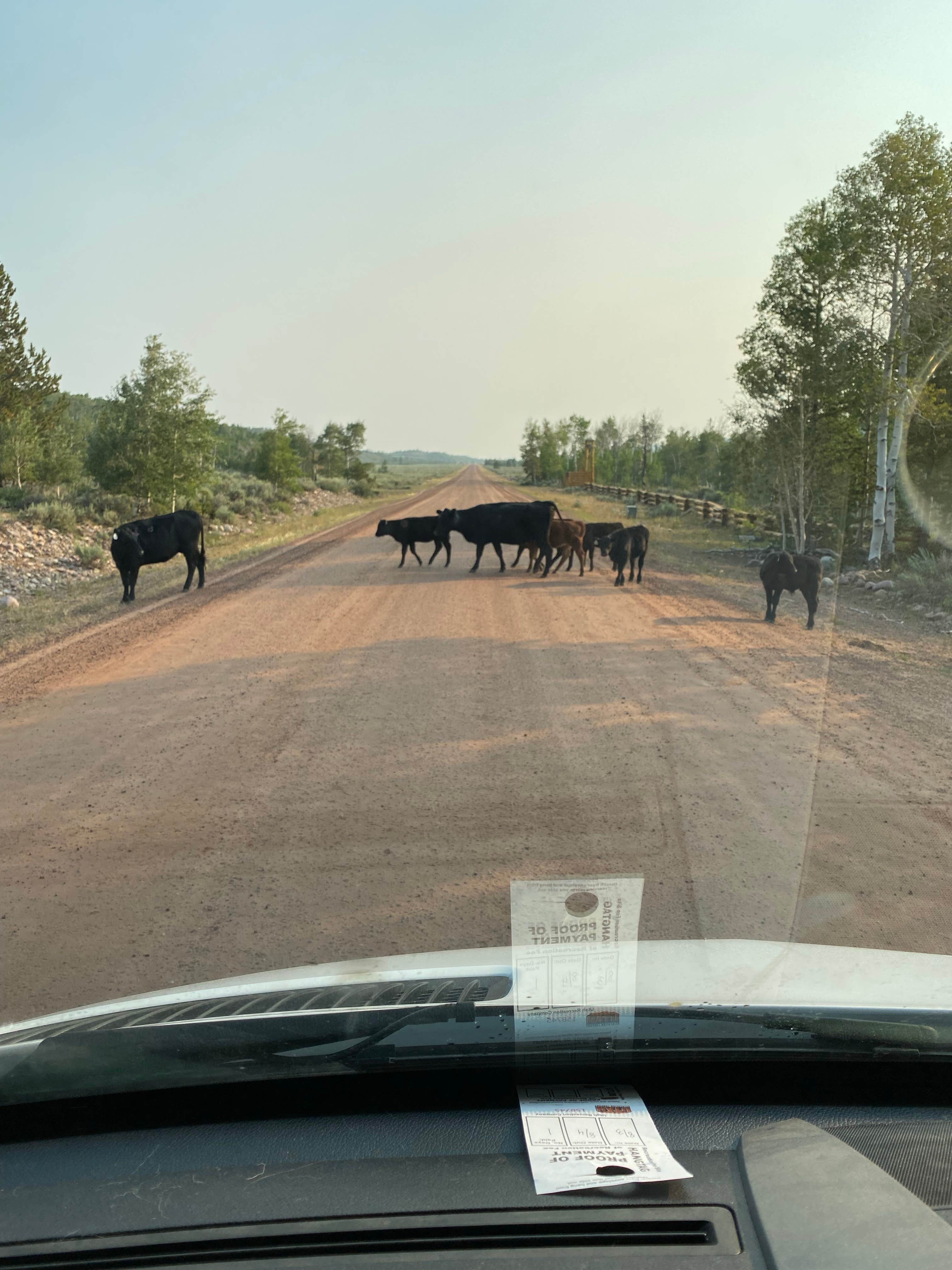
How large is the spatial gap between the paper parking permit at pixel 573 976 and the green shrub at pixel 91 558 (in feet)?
71.0

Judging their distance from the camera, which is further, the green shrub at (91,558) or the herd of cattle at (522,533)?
the green shrub at (91,558)

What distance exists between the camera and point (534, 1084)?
2025 mm

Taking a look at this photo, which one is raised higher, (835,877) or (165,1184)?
(165,1184)

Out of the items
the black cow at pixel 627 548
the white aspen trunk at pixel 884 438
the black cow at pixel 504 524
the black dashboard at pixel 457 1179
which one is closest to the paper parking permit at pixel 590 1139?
the black dashboard at pixel 457 1179

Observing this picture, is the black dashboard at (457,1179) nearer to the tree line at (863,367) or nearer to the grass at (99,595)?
the grass at (99,595)

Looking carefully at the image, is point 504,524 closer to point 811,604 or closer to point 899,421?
point 811,604

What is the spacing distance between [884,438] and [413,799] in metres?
21.0

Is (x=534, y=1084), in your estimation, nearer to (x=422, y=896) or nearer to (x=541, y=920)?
(x=541, y=920)

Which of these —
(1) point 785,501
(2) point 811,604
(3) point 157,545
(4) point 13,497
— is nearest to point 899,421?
(1) point 785,501

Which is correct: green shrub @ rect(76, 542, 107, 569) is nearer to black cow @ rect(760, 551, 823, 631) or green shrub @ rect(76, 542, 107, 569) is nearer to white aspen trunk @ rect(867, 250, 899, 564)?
black cow @ rect(760, 551, 823, 631)

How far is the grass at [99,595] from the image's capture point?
12.2 metres

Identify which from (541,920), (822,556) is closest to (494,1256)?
(541,920)

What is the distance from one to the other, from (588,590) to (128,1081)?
14.2m

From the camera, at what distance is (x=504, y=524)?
59.7 ft
